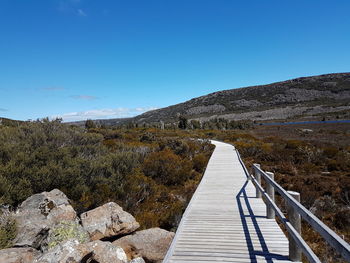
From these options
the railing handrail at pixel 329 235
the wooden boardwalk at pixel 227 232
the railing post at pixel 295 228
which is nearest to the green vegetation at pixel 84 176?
the wooden boardwalk at pixel 227 232

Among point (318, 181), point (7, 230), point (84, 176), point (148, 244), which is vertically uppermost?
point (84, 176)

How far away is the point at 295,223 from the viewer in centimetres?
362

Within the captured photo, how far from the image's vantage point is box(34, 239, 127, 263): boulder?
133 inches

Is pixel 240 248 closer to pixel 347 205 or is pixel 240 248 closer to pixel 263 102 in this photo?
pixel 347 205

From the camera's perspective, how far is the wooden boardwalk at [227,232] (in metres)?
3.71

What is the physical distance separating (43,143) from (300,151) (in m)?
16.8

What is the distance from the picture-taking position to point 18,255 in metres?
3.45

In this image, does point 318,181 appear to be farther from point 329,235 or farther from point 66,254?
point 66,254

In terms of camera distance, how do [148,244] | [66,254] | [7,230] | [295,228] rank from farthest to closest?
[148,244], [7,230], [295,228], [66,254]

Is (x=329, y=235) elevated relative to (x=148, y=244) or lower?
elevated

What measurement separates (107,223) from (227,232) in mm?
2556

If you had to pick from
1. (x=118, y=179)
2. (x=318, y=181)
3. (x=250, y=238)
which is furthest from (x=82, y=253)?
(x=318, y=181)

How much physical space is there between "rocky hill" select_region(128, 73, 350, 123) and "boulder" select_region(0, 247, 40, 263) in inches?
3395

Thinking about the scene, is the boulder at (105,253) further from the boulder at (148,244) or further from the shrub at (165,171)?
the shrub at (165,171)
